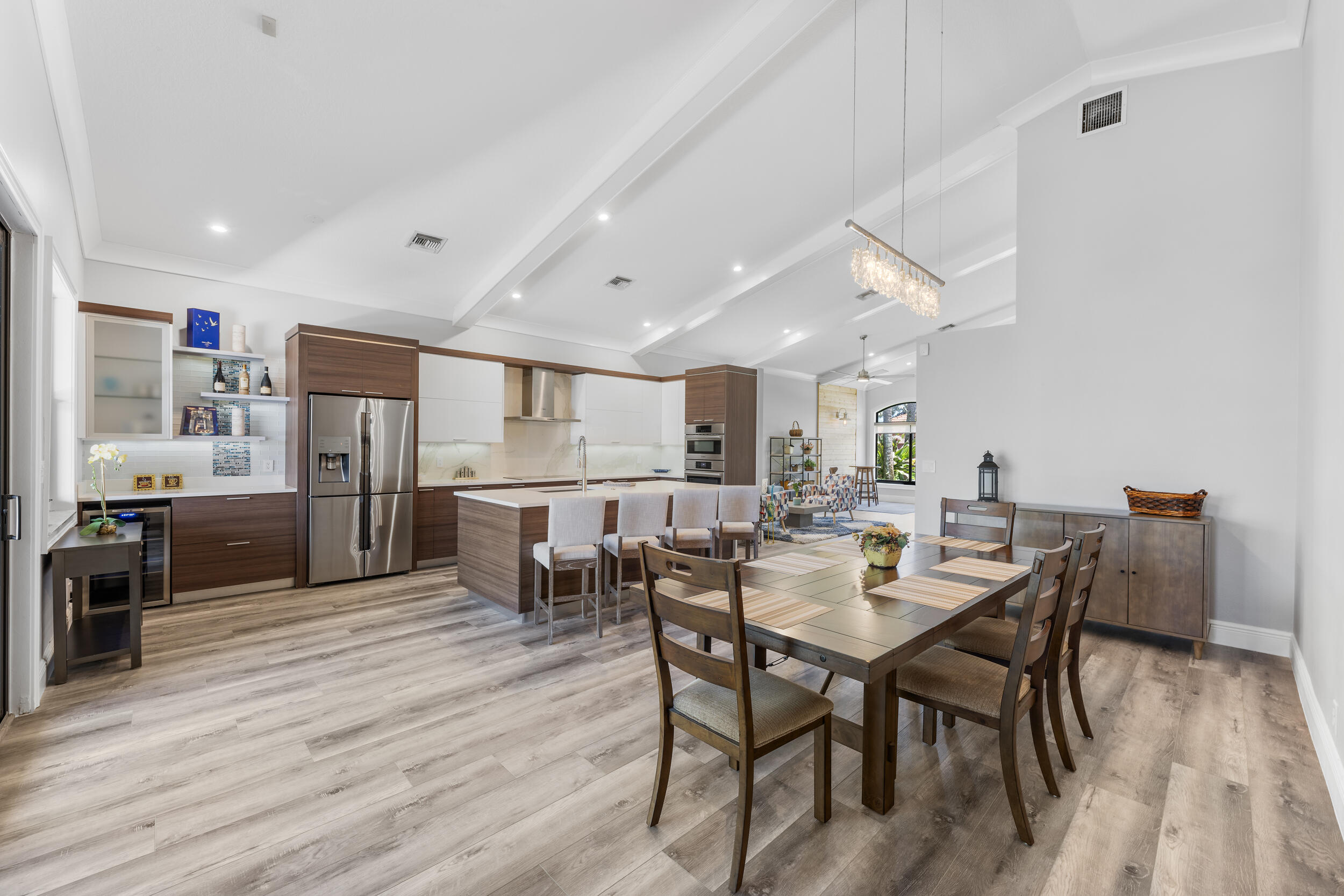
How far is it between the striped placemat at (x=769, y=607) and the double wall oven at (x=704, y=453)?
598 centimetres

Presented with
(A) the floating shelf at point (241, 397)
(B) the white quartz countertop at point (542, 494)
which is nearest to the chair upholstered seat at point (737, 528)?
(B) the white quartz countertop at point (542, 494)

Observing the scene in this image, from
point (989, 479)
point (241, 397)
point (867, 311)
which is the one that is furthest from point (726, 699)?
point (867, 311)

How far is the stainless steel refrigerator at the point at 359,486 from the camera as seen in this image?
15.9ft

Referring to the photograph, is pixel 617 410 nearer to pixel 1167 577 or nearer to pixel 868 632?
pixel 1167 577

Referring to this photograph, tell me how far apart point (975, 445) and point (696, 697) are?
12.6 ft

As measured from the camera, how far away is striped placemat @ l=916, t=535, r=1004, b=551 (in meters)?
2.98

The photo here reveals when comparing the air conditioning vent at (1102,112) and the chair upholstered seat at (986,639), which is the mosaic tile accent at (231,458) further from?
the air conditioning vent at (1102,112)

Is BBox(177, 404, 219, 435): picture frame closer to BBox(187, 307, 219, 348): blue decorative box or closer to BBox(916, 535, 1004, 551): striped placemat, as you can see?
BBox(187, 307, 219, 348): blue decorative box

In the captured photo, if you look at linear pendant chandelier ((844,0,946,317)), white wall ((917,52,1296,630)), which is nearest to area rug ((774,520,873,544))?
white wall ((917,52,1296,630))

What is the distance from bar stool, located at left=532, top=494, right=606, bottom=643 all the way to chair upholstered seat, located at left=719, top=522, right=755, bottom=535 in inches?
47.4

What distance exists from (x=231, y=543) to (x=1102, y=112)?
23.7ft

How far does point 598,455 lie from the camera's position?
8016 millimetres

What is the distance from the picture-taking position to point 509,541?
13.4ft

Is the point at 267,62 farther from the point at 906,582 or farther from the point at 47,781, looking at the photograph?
the point at 906,582
